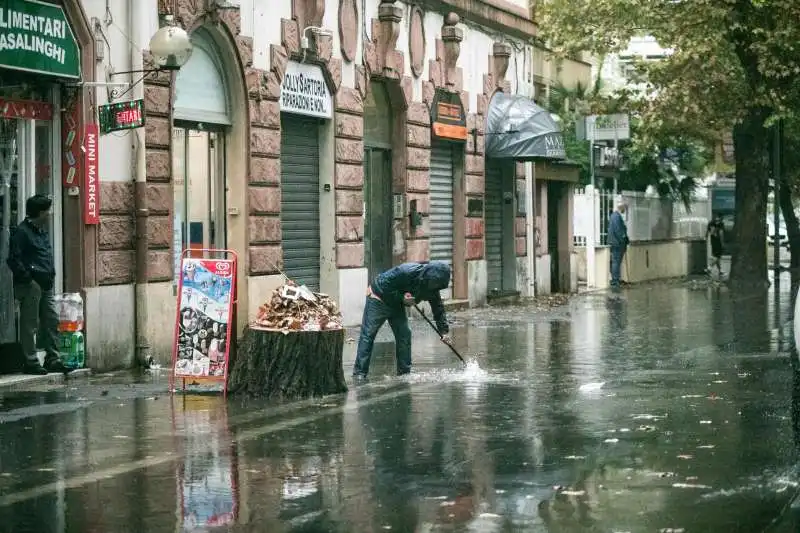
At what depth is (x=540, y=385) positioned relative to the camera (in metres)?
14.6

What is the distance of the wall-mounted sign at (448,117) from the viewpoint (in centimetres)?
2659

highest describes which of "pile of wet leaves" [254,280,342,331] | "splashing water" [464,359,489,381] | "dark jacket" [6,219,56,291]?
"dark jacket" [6,219,56,291]

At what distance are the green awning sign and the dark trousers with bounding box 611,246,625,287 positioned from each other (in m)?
21.1

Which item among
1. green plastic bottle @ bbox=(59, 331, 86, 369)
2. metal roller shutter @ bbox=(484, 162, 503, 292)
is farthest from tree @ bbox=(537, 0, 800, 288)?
green plastic bottle @ bbox=(59, 331, 86, 369)

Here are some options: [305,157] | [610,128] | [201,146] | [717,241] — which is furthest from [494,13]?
[717,241]

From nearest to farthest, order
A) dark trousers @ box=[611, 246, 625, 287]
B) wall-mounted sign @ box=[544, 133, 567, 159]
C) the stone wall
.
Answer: the stone wall
wall-mounted sign @ box=[544, 133, 567, 159]
dark trousers @ box=[611, 246, 625, 287]

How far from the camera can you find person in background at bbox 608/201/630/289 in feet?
116

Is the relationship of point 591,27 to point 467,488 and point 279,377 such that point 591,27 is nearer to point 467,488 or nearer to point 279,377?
point 279,377

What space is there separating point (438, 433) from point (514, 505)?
299 cm

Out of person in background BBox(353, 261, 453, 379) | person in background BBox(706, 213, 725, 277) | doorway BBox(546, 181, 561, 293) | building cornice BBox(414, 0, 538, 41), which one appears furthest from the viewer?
person in background BBox(706, 213, 725, 277)

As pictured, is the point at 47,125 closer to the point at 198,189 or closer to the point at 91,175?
the point at 91,175

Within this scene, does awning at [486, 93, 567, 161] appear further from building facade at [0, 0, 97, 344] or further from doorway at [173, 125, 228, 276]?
building facade at [0, 0, 97, 344]

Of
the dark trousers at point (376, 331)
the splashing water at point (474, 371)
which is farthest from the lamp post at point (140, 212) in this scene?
the splashing water at point (474, 371)

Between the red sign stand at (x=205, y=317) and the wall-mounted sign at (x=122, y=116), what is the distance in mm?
2527
